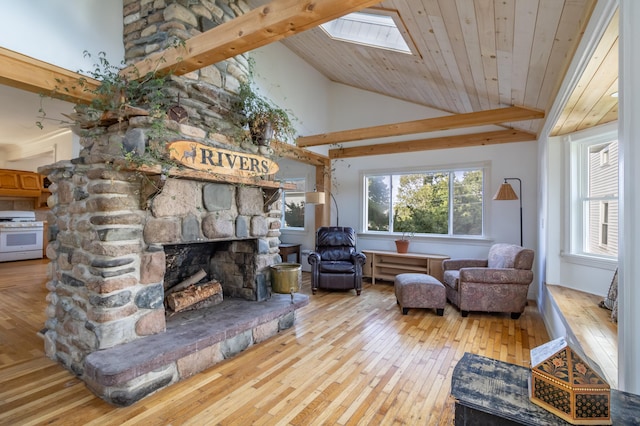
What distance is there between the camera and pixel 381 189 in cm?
595

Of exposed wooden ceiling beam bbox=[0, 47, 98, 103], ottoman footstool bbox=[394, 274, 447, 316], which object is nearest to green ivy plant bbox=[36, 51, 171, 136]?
exposed wooden ceiling beam bbox=[0, 47, 98, 103]

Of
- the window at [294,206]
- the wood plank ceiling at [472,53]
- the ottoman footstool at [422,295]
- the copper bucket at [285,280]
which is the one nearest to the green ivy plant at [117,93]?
the wood plank ceiling at [472,53]

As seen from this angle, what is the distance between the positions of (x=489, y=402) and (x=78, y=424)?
2.23 m

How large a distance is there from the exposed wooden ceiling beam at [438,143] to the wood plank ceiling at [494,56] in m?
0.37

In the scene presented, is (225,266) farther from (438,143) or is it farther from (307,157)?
(438,143)

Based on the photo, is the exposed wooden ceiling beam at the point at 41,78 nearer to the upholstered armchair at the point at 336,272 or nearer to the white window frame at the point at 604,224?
the upholstered armchair at the point at 336,272

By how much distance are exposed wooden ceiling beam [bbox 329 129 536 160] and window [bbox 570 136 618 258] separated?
1.41 metres

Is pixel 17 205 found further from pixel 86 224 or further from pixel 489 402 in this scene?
pixel 489 402

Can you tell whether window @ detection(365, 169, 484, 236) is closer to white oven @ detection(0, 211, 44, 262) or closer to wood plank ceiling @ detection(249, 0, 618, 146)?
Result: wood plank ceiling @ detection(249, 0, 618, 146)

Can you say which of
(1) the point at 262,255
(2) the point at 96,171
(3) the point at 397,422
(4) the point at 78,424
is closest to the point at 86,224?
(2) the point at 96,171

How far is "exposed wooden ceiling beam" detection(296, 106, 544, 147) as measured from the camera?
3.58m

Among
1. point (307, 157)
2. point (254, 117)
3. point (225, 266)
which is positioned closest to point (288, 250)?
point (307, 157)

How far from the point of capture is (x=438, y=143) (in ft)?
17.3

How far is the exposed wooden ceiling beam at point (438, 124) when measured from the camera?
3.58 metres
